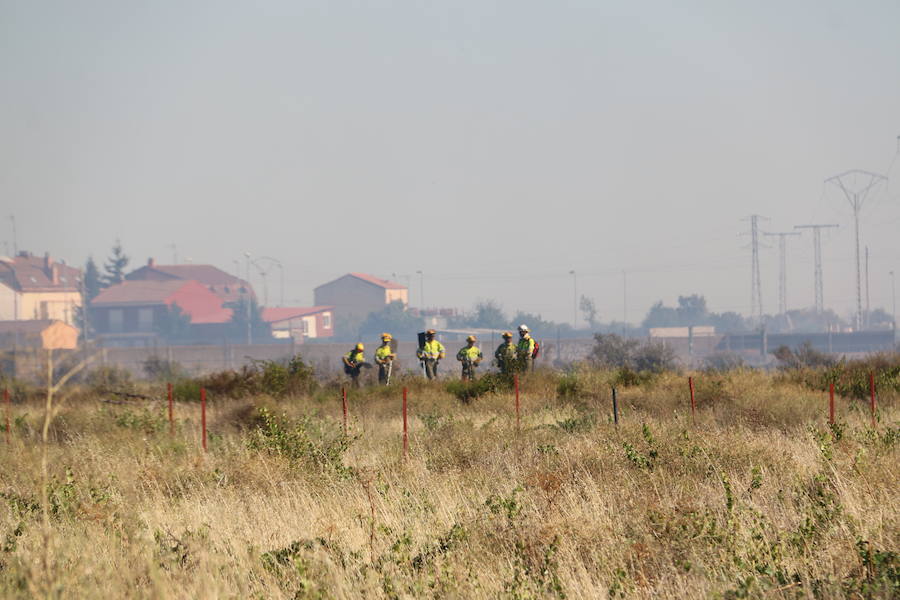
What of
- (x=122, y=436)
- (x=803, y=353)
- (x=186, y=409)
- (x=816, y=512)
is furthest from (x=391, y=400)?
(x=803, y=353)

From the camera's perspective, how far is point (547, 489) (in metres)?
11.8

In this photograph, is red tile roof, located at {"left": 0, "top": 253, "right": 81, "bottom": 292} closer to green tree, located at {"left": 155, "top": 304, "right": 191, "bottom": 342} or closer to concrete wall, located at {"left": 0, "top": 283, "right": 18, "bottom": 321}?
concrete wall, located at {"left": 0, "top": 283, "right": 18, "bottom": 321}

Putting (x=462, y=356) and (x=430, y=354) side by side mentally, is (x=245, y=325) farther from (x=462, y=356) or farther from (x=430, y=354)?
(x=462, y=356)

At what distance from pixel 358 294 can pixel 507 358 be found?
14270 centimetres

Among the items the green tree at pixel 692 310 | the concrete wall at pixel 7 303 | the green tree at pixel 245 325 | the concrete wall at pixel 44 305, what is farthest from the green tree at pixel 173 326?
the green tree at pixel 692 310

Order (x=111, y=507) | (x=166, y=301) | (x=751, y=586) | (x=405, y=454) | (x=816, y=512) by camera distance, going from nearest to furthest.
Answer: (x=751, y=586) < (x=816, y=512) < (x=111, y=507) < (x=405, y=454) < (x=166, y=301)

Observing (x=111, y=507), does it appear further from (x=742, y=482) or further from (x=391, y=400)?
(x=391, y=400)

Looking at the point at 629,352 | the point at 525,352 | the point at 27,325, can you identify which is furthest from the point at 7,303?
the point at 525,352

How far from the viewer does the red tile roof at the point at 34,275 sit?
13375 centimetres

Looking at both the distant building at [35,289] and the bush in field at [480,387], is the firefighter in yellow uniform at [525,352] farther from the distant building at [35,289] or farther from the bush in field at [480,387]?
the distant building at [35,289]

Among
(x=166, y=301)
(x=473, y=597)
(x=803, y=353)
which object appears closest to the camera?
(x=473, y=597)

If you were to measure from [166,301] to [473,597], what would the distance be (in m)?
134

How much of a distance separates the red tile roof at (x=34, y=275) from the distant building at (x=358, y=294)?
3796cm

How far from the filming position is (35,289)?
5290 inches
